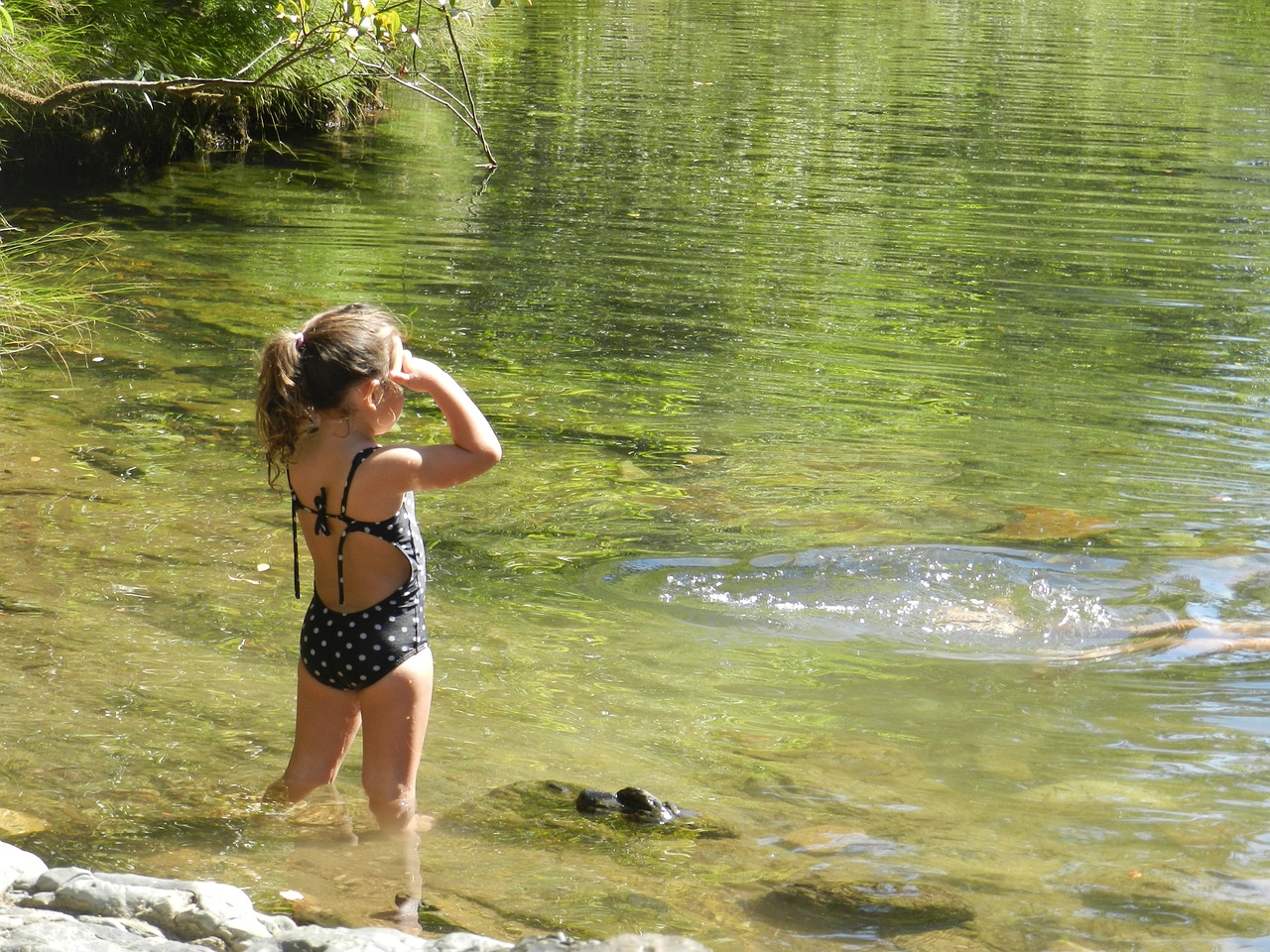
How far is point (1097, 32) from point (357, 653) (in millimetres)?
26979

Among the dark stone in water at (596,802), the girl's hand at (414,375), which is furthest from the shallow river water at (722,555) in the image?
the girl's hand at (414,375)

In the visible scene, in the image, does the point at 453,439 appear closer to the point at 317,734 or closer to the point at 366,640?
the point at 366,640

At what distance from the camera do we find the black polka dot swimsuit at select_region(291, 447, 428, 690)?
363 cm

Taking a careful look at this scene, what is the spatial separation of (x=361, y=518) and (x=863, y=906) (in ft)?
5.23

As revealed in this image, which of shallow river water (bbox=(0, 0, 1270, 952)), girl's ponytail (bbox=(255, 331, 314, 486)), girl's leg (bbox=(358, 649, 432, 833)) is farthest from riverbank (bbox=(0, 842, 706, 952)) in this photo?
girl's ponytail (bbox=(255, 331, 314, 486))

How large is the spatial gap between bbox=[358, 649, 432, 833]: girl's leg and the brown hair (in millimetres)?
696

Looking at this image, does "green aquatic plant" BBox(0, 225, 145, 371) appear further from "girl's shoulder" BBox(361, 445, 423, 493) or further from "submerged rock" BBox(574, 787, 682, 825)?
"submerged rock" BBox(574, 787, 682, 825)

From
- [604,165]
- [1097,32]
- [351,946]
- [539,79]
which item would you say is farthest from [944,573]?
[1097,32]

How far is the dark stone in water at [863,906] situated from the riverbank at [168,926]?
2.35 feet

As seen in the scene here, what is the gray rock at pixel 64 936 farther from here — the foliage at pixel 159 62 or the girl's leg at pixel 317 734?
the foliage at pixel 159 62

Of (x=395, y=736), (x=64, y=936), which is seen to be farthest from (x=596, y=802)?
(x=64, y=936)

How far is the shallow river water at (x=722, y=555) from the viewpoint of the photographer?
3.67 meters

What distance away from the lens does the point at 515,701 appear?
463cm

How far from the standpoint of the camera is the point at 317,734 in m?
3.75
